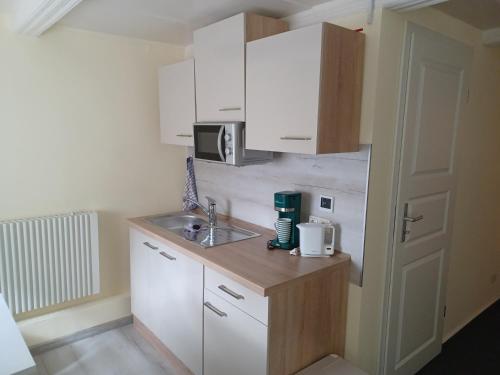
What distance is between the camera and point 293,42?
65.6 inches

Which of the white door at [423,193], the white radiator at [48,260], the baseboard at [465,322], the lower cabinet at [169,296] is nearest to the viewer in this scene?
the white door at [423,193]

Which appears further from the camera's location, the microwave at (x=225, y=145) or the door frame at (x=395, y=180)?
the microwave at (x=225, y=145)

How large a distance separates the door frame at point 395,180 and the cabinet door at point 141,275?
147 centimetres

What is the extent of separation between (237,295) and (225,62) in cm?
130

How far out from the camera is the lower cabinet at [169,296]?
6.61 ft

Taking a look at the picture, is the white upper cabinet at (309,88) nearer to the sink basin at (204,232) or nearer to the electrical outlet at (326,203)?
the electrical outlet at (326,203)

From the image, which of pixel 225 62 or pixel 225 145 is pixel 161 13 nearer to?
pixel 225 62

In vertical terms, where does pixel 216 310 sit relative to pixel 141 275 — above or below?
above

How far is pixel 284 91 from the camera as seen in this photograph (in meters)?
1.74

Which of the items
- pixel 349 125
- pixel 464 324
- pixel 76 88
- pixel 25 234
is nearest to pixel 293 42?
pixel 349 125

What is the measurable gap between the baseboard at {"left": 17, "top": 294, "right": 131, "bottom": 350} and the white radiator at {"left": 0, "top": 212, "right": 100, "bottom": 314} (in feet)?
0.38

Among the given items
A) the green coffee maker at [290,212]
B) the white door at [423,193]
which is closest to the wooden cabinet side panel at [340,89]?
the white door at [423,193]

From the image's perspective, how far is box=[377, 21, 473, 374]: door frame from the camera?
5.92 feet

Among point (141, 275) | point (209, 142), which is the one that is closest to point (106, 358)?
point (141, 275)
